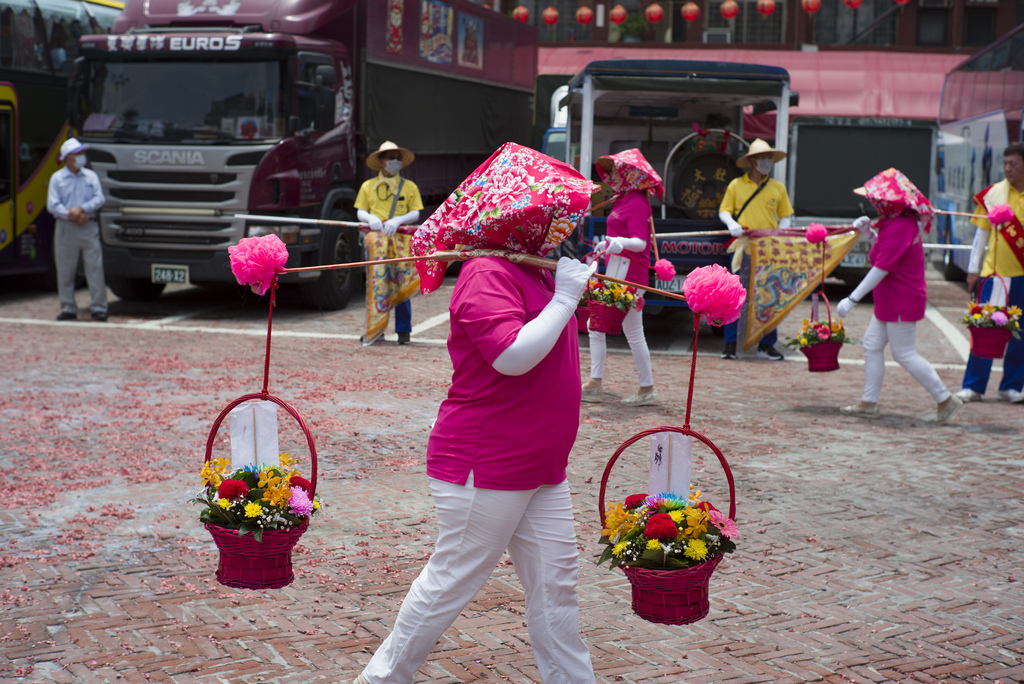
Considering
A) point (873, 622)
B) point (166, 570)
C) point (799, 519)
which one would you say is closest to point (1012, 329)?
point (799, 519)

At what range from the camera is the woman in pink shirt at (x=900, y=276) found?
315 inches

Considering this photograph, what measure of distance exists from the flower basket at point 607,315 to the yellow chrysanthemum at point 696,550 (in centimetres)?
484

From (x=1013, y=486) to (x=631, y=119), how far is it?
915cm

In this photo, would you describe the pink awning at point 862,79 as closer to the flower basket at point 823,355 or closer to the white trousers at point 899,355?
the flower basket at point 823,355

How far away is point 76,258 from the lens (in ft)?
42.7

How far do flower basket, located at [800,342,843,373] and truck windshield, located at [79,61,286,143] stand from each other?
7.21m

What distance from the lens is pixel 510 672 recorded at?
405 cm

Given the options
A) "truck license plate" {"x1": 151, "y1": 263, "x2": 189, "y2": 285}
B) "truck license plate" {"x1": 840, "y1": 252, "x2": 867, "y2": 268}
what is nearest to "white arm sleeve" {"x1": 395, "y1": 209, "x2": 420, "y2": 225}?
"truck license plate" {"x1": 151, "y1": 263, "x2": 189, "y2": 285}

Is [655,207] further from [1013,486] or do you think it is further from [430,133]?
[1013,486]

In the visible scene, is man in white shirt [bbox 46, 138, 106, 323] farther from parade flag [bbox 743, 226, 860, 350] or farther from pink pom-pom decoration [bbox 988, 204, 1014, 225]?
pink pom-pom decoration [bbox 988, 204, 1014, 225]

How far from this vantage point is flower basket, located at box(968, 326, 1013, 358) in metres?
8.57

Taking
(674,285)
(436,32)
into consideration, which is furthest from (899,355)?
(436,32)

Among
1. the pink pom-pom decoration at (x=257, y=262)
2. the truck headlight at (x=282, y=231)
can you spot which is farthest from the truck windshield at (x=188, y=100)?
the pink pom-pom decoration at (x=257, y=262)

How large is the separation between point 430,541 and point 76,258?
29.9ft
